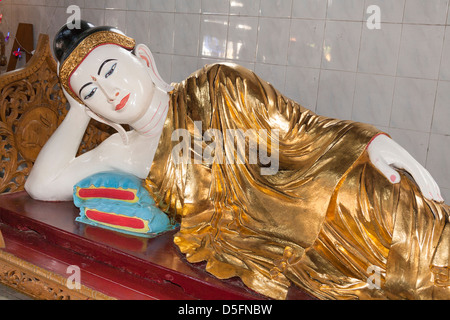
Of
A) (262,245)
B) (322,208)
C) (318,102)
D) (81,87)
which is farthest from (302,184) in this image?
(318,102)

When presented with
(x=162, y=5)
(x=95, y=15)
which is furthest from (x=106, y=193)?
(x=95, y=15)

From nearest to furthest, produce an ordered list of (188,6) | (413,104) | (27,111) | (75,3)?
(27,111) → (413,104) → (188,6) → (75,3)

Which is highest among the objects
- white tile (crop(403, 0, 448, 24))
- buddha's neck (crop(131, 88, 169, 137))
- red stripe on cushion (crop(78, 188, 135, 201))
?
white tile (crop(403, 0, 448, 24))

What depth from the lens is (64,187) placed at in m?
2.32

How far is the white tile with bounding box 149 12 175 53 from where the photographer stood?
3701 millimetres

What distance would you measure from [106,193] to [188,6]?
1920mm

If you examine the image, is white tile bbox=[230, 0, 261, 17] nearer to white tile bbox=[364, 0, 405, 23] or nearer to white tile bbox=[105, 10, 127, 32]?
white tile bbox=[364, 0, 405, 23]

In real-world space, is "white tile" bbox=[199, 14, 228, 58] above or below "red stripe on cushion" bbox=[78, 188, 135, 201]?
above

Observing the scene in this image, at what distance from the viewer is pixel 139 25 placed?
3869 millimetres

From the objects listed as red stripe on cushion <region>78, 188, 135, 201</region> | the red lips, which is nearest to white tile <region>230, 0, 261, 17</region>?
the red lips

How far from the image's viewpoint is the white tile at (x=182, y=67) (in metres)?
3.64

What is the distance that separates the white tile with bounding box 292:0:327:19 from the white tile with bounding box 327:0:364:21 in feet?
0.13

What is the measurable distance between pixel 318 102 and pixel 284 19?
0.58 meters

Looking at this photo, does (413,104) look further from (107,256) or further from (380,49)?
(107,256)
